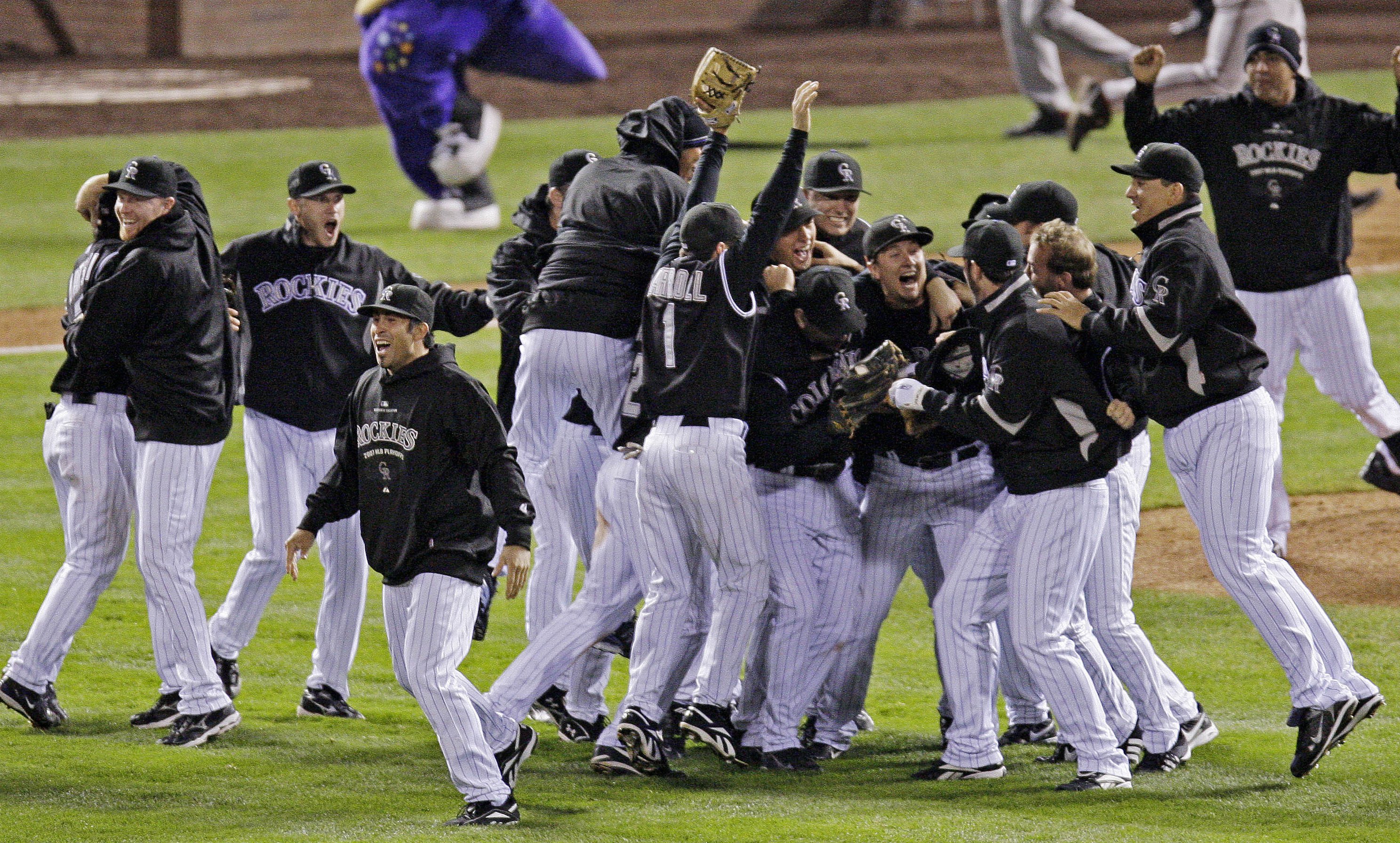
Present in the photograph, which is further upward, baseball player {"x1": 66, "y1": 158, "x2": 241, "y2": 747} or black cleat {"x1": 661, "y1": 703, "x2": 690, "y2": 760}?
baseball player {"x1": 66, "y1": 158, "x2": 241, "y2": 747}

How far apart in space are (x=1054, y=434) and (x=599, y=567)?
57.6 inches

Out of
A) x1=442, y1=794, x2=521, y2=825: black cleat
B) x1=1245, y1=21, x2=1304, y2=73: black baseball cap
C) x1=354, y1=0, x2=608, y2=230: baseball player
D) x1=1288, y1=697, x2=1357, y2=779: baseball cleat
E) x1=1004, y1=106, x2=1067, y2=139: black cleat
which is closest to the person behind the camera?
x1=442, y1=794, x2=521, y2=825: black cleat

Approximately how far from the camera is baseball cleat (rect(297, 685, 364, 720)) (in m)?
6.39

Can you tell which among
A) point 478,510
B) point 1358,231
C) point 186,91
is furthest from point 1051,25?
point 478,510

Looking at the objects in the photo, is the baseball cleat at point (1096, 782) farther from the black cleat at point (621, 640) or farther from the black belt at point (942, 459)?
the black cleat at point (621, 640)

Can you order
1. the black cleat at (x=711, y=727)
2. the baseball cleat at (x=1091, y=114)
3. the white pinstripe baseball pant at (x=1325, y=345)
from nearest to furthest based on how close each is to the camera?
the black cleat at (x=711, y=727)
the white pinstripe baseball pant at (x=1325, y=345)
the baseball cleat at (x=1091, y=114)

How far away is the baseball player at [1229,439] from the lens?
555 centimetres

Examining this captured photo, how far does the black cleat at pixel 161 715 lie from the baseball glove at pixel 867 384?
2.39 m

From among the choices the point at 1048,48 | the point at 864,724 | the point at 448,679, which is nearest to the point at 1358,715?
the point at 864,724

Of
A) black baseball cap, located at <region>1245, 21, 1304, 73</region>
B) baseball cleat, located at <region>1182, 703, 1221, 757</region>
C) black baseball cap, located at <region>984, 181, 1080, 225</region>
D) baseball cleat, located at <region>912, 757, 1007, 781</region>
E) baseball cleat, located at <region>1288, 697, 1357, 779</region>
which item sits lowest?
baseball cleat, located at <region>912, 757, 1007, 781</region>

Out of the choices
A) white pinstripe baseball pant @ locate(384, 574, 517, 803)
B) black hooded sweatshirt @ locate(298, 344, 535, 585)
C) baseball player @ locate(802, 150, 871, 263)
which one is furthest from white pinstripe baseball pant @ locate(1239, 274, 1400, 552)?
white pinstripe baseball pant @ locate(384, 574, 517, 803)

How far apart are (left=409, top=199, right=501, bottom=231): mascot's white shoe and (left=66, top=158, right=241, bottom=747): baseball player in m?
11.2

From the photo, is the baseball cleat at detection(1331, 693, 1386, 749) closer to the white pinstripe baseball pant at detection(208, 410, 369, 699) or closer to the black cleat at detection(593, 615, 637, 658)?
the black cleat at detection(593, 615, 637, 658)

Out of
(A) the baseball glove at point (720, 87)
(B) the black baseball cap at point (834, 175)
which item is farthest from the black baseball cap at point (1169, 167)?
(A) the baseball glove at point (720, 87)
